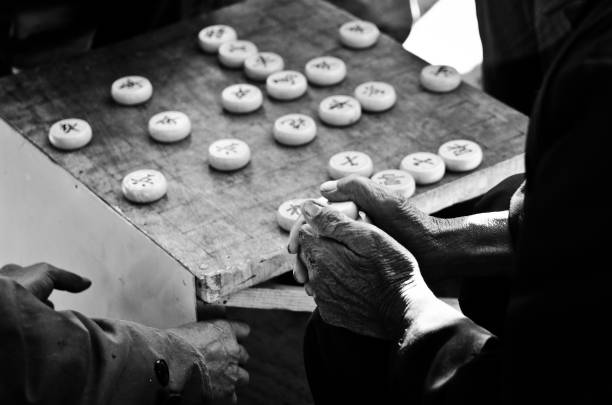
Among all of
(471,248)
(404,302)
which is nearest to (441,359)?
(404,302)

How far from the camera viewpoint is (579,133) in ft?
4.77

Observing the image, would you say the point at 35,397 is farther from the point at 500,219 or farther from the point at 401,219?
the point at 500,219

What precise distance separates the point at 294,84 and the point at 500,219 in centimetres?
97

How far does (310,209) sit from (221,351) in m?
0.50

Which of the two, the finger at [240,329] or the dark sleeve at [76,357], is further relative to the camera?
the finger at [240,329]

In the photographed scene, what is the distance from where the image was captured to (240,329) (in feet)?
8.30

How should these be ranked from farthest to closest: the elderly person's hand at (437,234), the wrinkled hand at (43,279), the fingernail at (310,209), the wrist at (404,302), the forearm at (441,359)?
the wrinkled hand at (43,279)
the elderly person's hand at (437,234)
the fingernail at (310,209)
the wrist at (404,302)
the forearm at (441,359)

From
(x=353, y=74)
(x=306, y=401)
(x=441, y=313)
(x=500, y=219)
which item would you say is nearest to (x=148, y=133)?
(x=353, y=74)

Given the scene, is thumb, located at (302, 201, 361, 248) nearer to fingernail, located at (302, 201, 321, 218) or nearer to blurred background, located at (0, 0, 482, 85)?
fingernail, located at (302, 201, 321, 218)

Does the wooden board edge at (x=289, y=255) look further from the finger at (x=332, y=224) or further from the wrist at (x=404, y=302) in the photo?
the wrist at (x=404, y=302)

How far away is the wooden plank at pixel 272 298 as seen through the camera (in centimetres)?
242

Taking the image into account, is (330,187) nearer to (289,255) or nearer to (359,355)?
(289,255)

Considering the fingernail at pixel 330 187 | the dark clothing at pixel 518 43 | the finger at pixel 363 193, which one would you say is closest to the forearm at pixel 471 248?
the finger at pixel 363 193

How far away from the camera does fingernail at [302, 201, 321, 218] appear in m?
2.15
